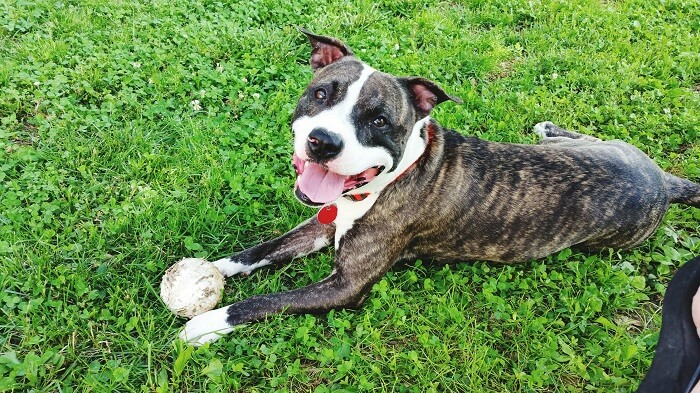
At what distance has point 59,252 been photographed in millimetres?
3807

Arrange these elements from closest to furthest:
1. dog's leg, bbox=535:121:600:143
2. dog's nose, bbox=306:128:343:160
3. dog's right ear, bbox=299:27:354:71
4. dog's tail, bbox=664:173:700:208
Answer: dog's nose, bbox=306:128:343:160, dog's right ear, bbox=299:27:354:71, dog's tail, bbox=664:173:700:208, dog's leg, bbox=535:121:600:143

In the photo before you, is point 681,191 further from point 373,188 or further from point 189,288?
point 189,288

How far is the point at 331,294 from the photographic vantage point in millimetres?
3699

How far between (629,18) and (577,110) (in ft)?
7.04

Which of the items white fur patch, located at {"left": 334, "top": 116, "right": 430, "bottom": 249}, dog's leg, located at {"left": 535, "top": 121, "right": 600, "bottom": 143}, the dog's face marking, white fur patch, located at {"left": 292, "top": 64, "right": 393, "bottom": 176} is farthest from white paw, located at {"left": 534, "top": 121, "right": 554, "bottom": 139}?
white fur patch, located at {"left": 292, "top": 64, "right": 393, "bottom": 176}

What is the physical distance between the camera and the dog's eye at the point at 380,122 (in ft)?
11.2

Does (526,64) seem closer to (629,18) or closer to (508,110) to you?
(508,110)

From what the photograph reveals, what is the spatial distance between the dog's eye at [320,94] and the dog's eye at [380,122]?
1.10 feet

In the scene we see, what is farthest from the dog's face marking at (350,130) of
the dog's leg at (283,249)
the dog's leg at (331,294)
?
the dog's leg at (283,249)

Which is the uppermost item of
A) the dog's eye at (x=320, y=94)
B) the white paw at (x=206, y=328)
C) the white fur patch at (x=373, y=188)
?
the dog's eye at (x=320, y=94)

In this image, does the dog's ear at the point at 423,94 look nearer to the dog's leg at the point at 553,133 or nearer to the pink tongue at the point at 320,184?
the pink tongue at the point at 320,184

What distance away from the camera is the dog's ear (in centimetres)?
358

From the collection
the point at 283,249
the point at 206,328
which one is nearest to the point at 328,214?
the point at 283,249

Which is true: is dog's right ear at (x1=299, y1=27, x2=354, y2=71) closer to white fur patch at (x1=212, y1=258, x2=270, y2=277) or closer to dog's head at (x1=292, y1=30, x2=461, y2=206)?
dog's head at (x1=292, y1=30, x2=461, y2=206)
